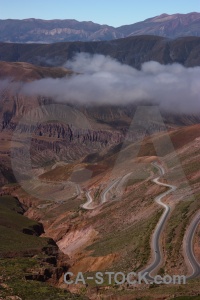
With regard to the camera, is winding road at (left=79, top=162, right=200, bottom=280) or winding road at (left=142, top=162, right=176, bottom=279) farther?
winding road at (left=142, top=162, right=176, bottom=279)

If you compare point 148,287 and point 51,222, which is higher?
point 148,287

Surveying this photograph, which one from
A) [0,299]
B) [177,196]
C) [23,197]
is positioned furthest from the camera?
[23,197]

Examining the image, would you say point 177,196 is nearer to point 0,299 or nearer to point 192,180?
point 192,180

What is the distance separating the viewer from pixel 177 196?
90.7 meters

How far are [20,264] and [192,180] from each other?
44.9 m

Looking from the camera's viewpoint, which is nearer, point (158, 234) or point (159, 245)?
point (159, 245)

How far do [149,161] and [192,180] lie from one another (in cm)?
3824

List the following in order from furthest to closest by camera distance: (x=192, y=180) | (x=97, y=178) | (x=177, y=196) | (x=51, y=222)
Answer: (x=97, y=178) < (x=51, y=222) < (x=192, y=180) < (x=177, y=196)

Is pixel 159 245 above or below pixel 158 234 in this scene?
below

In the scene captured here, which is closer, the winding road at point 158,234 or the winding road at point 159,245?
the winding road at point 159,245

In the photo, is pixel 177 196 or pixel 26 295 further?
pixel 177 196

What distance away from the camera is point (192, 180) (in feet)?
328

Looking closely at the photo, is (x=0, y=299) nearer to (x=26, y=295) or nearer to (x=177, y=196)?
(x=26, y=295)

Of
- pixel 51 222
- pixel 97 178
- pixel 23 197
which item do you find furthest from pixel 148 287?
pixel 23 197
